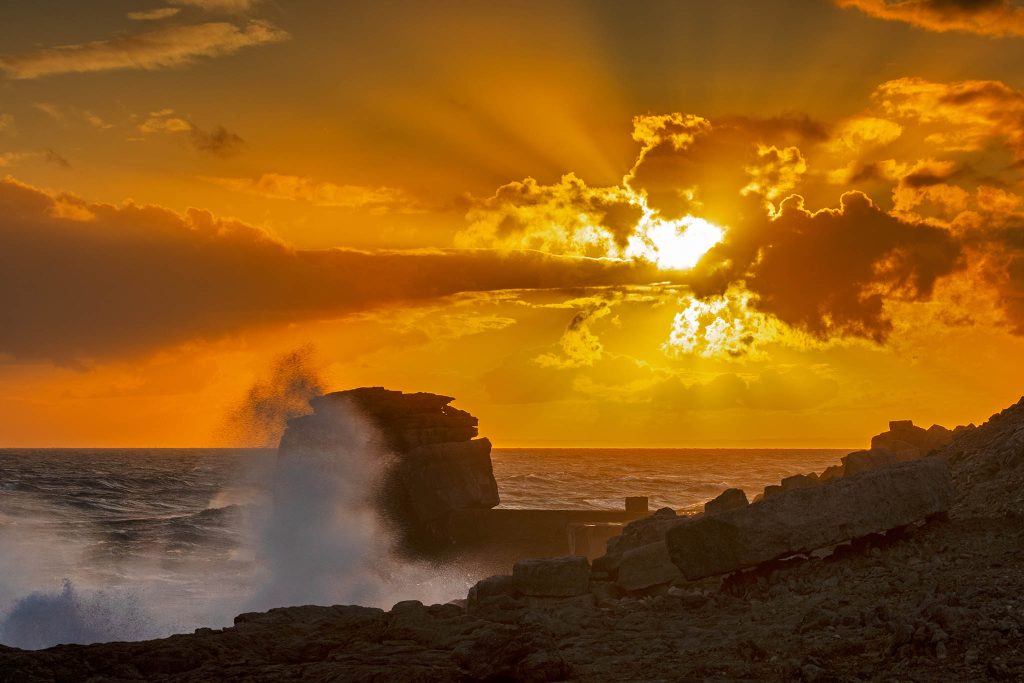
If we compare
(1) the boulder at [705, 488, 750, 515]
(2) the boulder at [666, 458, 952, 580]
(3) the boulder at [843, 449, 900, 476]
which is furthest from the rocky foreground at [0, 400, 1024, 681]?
(3) the boulder at [843, 449, 900, 476]

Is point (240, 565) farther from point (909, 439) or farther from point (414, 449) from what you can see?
point (909, 439)

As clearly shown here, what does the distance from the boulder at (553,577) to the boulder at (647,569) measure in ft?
1.83

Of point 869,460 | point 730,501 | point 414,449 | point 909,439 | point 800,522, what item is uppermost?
point 414,449

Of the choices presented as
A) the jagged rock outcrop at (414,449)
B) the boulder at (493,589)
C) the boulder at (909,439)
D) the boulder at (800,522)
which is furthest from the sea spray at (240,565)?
the boulder at (800,522)

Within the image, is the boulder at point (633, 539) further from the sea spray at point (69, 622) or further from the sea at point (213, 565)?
the sea spray at point (69, 622)

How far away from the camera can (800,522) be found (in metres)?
11.7

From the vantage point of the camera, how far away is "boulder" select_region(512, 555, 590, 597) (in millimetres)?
13539

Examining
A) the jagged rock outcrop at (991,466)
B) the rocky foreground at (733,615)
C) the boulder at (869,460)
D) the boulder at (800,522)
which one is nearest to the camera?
the rocky foreground at (733,615)

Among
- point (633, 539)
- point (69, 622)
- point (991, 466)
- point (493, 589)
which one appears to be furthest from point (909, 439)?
point (69, 622)

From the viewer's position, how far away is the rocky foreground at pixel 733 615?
8.70 metres

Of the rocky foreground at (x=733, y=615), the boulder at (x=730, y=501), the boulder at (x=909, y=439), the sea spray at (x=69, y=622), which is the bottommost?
the sea spray at (x=69, y=622)

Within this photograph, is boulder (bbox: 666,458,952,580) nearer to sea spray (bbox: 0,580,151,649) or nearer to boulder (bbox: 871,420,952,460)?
boulder (bbox: 871,420,952,460)

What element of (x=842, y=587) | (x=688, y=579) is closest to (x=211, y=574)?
(x=688, y=579)

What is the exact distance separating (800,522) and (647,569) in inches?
99.2
